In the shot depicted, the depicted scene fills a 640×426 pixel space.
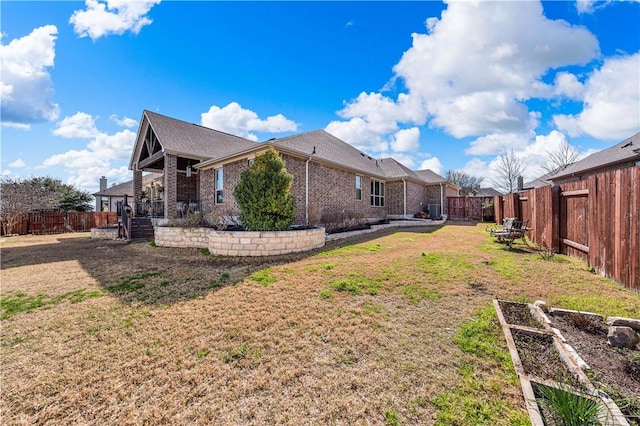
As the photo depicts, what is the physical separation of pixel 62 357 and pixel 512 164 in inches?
1712

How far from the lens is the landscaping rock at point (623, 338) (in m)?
2.64

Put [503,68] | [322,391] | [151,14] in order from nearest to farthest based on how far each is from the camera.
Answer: [322,391] < [151,14] < [503,68]

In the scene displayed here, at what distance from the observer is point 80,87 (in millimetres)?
12211

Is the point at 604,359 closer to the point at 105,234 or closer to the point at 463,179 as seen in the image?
the point at 105,234

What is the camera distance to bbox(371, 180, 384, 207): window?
17.8m

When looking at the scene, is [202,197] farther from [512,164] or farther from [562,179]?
[512,164]

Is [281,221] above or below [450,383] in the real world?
above

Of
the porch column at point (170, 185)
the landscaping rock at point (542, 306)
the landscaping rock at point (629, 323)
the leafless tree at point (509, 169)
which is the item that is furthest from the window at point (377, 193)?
the leafless tree at point (509, 169)

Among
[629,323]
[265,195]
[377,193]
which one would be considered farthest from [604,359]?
[377,193]

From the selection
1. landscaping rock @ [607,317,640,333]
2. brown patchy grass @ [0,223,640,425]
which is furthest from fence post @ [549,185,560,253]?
landscaping rock @ [607,317,640,333]

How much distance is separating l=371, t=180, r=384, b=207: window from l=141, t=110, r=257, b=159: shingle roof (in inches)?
330

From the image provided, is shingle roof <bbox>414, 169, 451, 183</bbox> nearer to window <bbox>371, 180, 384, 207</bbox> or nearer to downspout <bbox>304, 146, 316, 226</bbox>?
window <bbox>371, 180, 384, 207</bbox>

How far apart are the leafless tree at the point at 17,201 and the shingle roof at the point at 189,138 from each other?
1244 cm

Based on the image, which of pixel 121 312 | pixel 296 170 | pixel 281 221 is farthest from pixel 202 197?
pixel 121 312
